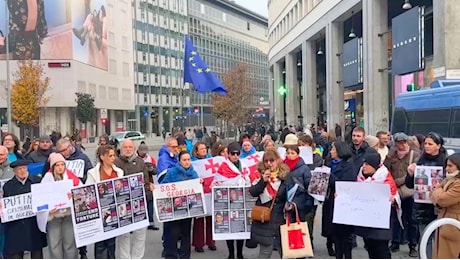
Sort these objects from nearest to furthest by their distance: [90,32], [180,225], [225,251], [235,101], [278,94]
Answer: [180,225] → [225,251] → [235,101] → [278,94] → [90,32]


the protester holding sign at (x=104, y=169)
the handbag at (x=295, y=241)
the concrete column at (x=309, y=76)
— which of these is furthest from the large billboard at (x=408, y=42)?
the protester holding sign at (x=104, y=169)

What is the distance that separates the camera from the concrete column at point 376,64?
30380mm

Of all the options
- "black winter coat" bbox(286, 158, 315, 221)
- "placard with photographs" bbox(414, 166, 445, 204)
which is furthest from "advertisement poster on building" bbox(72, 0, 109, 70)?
"placard with photographs" bbox(414, 166, 445, 204)

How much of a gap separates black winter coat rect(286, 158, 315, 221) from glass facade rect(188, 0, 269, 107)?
85.3 meters

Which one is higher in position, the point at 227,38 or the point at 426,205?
the point at 227,38

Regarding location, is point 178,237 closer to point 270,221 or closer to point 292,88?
point 270,221

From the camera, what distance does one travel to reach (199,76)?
19.3 m

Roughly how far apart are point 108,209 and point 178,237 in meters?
1.68

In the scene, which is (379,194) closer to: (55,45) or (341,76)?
(341,76)

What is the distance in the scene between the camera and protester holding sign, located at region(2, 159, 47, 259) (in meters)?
6.74

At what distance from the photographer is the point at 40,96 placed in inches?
2175

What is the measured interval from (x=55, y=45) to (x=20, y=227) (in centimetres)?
6126

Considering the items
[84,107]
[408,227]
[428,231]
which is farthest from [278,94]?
[428,231]

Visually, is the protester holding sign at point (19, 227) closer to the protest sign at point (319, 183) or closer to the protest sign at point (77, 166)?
the protest sign at point (77, 166)
